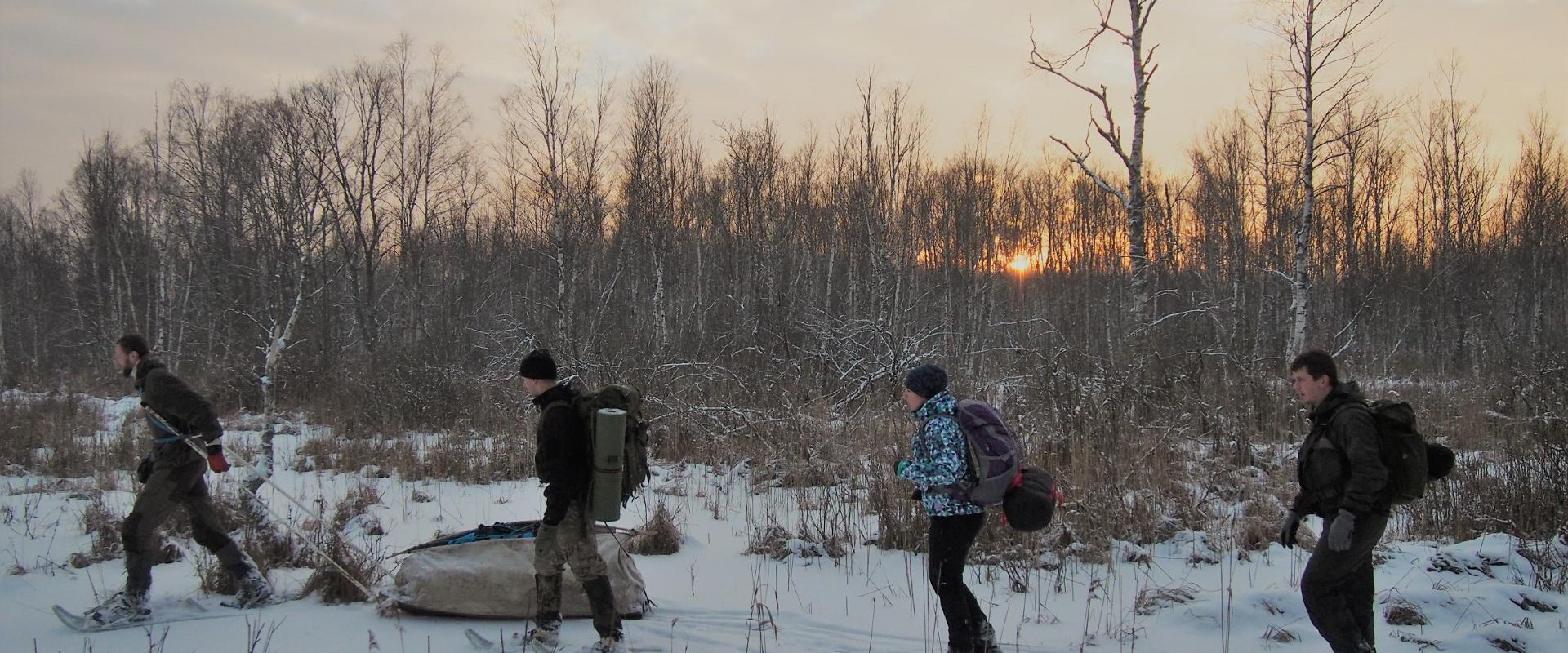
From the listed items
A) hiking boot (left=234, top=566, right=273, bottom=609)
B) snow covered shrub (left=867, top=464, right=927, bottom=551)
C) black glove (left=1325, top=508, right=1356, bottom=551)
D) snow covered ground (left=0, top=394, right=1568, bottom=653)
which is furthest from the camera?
snow covered shrub (left=867, top=464, right=927, bottom=551)

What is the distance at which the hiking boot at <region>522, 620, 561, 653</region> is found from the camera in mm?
3949

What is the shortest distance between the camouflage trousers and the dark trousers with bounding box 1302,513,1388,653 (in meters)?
3.34

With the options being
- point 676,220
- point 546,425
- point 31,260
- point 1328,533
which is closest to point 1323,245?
point 676,220

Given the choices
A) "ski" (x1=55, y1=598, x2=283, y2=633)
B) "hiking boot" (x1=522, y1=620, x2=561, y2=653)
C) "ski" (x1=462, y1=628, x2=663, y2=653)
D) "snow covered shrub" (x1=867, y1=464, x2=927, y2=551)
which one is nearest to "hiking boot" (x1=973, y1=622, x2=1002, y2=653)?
"ski" (x1=462, y1=628, x2=663, y2=653)

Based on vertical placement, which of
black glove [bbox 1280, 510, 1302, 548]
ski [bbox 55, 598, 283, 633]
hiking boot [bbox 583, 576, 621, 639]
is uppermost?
black glove [bbox 1280, 510, 1302, 548]

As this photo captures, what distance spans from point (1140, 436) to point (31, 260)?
45.4 m

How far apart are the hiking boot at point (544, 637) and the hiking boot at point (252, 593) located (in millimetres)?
1879

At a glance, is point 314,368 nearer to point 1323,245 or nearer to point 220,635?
point 220,635

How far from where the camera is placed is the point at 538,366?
3.83m

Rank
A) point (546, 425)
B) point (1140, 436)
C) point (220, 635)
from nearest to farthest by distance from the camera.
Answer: point (546, 425), point (220, 635), point (1140, 436)

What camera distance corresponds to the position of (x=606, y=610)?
12.7 ft

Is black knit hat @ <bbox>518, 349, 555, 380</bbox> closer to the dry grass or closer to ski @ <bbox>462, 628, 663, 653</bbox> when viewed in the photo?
ski @ <bbox>462, 628, 663, 653</bbox>

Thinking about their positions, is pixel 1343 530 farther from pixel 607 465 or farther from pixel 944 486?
pixel 607 465

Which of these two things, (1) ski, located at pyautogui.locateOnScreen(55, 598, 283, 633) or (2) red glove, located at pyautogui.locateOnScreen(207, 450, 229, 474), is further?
(2) red glove, located at pyautogui.locateOnScreen(207, 450, 229, 474)
